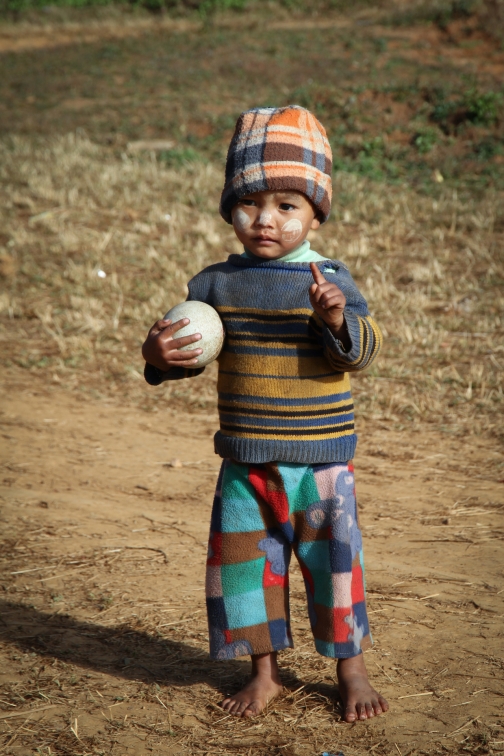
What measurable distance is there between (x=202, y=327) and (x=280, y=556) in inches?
33.8

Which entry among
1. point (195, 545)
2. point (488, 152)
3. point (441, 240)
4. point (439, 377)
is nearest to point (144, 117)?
point (488, 152)

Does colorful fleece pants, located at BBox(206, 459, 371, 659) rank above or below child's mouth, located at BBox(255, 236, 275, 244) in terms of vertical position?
below

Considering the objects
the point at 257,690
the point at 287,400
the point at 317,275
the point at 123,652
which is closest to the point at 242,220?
the point at 317,275

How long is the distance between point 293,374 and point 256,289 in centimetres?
31

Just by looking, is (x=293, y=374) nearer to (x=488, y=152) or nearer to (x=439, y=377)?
(x=439, y=377)

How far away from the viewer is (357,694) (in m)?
3.00

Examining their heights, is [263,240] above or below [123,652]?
above

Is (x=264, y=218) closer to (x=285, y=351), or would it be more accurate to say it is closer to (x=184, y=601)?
(x=285, y=351)

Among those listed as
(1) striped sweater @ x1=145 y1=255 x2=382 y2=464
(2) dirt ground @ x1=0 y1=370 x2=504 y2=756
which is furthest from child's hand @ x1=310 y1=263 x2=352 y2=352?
(2) dirt ground @ x1=0 y1=370 x2=504 y2=756

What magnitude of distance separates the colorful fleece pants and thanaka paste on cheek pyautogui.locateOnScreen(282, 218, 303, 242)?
76cm

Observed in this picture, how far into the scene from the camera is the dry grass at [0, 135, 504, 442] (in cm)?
664

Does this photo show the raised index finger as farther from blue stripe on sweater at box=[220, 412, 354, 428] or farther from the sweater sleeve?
blue stripe on sweater at box=[220, 412, 354, 428]

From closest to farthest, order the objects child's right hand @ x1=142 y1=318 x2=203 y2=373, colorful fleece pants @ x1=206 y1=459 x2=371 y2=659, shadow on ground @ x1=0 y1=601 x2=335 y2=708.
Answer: child's right hand @ x1=142 y1=318 x2=203 y2=373 < colorful fleece pants @ x1=206 y1=459 x2=371 y2=659 < shadow on ground @ x1=0 y1=601 x2=335 y2=708

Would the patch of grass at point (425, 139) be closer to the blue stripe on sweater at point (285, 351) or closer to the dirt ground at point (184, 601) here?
the dirt ground at point (184, 601)
